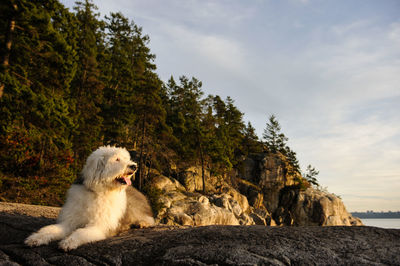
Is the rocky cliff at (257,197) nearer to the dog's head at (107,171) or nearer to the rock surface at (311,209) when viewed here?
the rock surface at (311,209)

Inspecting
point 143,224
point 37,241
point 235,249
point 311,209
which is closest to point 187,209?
point 143,224

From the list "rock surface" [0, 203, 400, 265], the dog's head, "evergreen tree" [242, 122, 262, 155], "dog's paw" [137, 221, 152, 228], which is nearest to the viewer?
"rock surface" [0, 203, 400, 265]

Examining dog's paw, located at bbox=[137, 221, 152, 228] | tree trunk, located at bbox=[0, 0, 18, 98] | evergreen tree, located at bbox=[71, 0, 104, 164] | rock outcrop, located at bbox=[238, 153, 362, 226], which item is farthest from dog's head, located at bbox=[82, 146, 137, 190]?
rock outcrop, located at bbox=[238, 153, 362, 226]

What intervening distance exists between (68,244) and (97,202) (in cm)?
78

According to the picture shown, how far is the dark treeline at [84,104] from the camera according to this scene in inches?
475

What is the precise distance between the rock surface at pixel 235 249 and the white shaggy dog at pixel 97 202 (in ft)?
0.87

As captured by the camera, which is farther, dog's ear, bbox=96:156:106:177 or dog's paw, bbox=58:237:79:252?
dog's ear, bbox=96:156:106:177

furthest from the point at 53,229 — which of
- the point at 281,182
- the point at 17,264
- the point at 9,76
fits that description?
the point at 281,182

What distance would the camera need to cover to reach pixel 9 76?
1083 centimetres

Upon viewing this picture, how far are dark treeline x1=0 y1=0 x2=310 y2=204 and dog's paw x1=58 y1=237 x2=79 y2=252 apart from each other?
10.3 meters

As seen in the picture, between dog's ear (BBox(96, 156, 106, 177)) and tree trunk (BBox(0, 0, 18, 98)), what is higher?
tree trunk (BBox(0, 0, 18, 98))

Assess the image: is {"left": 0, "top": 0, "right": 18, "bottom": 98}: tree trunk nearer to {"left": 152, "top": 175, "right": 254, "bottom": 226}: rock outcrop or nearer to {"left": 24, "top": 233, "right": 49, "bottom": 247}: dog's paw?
{"left": 24, "top": 233, "right": 49, "bottom": 247}: dog's paw

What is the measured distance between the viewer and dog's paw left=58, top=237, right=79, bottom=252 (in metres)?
3.54

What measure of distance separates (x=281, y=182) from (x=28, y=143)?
5056cm
